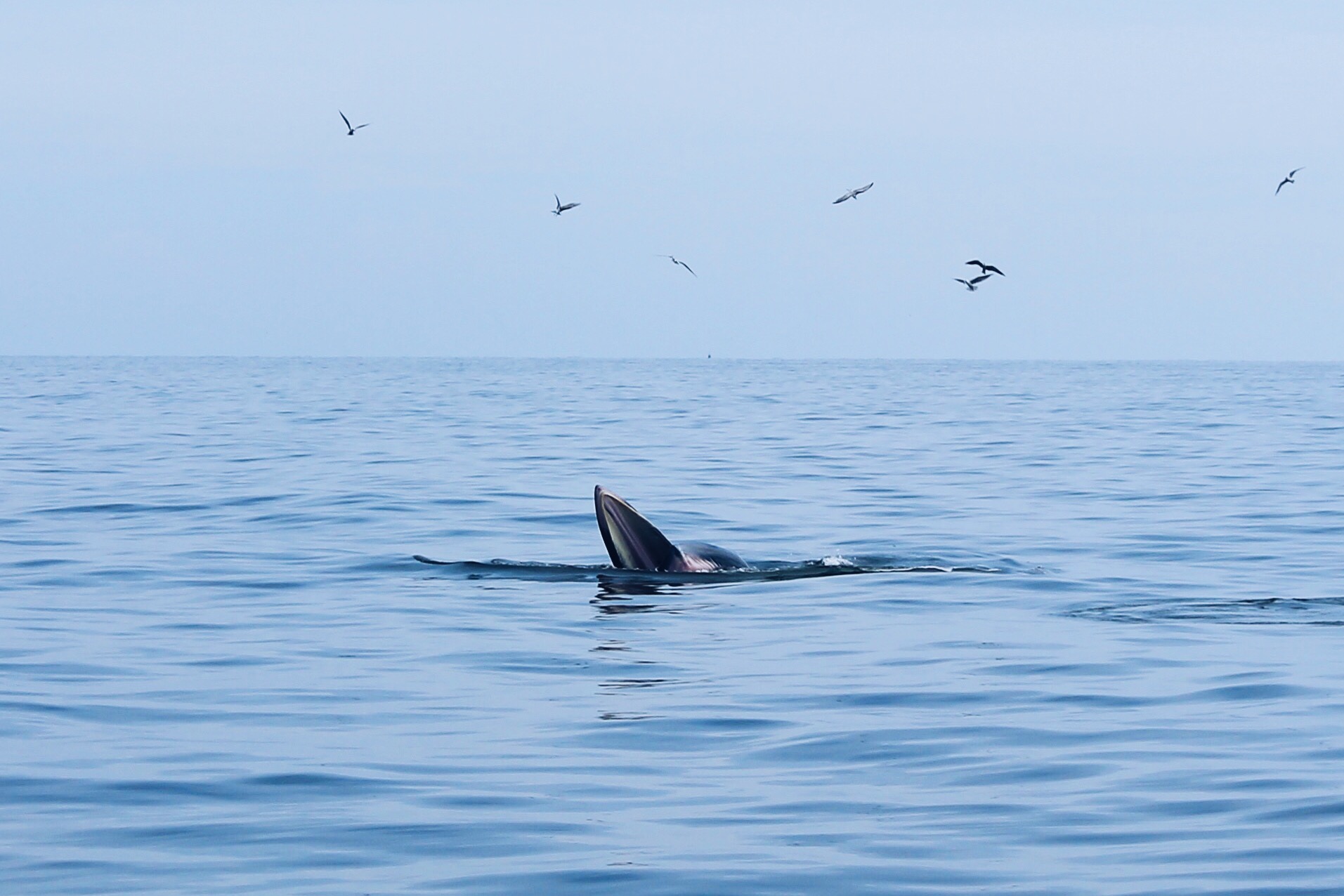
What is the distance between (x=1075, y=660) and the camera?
1326 centimetres

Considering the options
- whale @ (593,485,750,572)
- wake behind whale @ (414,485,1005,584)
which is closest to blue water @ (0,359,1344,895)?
wake behind whale @ (414,485,1005,584)

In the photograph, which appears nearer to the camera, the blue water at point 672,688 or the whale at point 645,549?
the blue water at point 672,688

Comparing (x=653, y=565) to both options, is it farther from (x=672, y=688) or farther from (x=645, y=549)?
(x=672, y=688)

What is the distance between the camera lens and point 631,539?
16.9 metres

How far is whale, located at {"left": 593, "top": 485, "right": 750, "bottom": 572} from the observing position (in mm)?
16250

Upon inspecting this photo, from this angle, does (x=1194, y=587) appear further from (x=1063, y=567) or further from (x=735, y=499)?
(x=735, y=499)

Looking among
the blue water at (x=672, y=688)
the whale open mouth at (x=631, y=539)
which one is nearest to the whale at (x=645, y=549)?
the whale open mouth at (x=631, y=539)

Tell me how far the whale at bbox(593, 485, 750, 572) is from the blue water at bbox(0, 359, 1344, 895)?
279mm

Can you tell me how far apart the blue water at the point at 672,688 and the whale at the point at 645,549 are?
0.91 feet

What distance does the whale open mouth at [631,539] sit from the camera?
16.1m

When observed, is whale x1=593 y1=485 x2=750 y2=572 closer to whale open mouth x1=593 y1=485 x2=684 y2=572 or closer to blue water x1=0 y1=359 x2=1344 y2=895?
whale open mouth x1=593 y1=485 x2=684 y2=572

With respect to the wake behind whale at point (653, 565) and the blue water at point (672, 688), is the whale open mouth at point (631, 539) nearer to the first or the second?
the wake behind whale at point (653, 565)

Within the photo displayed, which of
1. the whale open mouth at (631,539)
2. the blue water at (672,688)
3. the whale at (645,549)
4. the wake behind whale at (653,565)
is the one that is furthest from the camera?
the wake behind whale at (653,565)

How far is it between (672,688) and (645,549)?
202 inches
